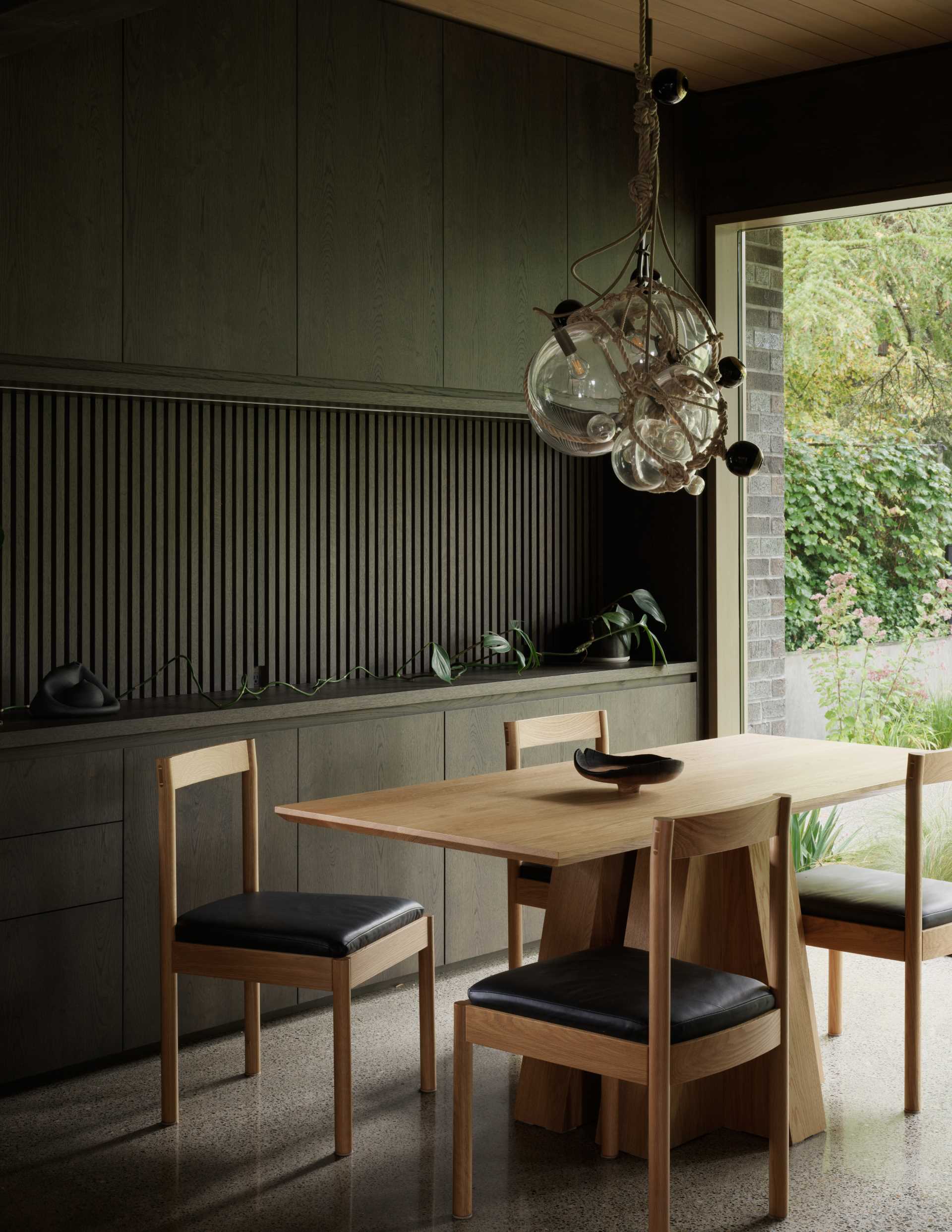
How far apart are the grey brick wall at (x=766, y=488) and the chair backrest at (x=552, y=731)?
4.13ft

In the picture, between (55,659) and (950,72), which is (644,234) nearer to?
(55,659)

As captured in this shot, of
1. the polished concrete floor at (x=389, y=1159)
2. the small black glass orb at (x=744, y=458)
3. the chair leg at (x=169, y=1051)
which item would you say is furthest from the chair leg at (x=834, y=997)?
the chair leg at (x=169, y=1051)

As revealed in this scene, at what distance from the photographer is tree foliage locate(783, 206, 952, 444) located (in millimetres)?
5062

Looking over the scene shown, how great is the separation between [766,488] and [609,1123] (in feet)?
9.60

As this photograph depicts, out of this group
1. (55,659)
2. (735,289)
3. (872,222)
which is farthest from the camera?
(735,289)

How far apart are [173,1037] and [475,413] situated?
231 cm

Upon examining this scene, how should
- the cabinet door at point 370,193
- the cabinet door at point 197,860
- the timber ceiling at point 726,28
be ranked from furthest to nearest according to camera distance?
the timber ceiling at point 726,28 → the cabinet door at point 370,193 → the cabinet door at point 197,860

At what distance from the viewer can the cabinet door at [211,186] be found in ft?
12.8

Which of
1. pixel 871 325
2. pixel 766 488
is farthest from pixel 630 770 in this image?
pixel 871 325

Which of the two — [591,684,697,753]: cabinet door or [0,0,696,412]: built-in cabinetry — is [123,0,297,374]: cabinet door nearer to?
[0,0,696,412]: built-in cabinetry

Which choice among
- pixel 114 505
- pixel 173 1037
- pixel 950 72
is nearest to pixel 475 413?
pixel 114 505

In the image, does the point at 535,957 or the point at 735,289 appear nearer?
the point at 535,957

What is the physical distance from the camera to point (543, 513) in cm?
552

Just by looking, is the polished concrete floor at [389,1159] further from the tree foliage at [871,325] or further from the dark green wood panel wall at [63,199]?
the tree foliage at [871,325]
